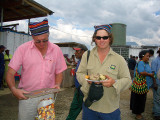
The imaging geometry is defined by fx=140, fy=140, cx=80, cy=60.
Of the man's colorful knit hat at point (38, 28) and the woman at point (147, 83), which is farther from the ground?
the man's colorful knit hat at point (38, 28)

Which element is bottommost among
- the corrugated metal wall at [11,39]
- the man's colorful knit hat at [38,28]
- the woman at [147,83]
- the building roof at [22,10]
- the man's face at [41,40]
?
the woman at [147,83]

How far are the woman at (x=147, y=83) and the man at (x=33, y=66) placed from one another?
290 cm

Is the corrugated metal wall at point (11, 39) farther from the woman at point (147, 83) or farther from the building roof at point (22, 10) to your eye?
the woman at point (147, 83)

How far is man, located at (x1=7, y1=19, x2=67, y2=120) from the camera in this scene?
1802 mm

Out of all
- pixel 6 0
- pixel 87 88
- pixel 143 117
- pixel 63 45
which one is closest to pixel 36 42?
pixel 87 88

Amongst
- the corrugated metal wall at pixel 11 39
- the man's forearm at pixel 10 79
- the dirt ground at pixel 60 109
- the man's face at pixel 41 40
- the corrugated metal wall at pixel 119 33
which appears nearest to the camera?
the man's forearm at pixel 10 79

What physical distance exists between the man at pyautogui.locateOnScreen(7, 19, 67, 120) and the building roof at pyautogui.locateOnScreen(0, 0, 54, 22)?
6.79 m

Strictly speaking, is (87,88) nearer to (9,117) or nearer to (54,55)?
(54,55)

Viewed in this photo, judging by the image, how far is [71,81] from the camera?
8.24 meters

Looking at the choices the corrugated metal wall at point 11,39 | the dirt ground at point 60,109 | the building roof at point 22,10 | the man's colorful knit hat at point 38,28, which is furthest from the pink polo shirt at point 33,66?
the corrugated metal wall at point 11,39

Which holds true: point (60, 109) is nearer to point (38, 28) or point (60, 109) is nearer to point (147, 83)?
point (147, 83)

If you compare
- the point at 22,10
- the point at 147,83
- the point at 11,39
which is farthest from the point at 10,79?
the point at 22,10

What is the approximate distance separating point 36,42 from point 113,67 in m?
1.08

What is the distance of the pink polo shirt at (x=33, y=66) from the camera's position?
6.03ft
